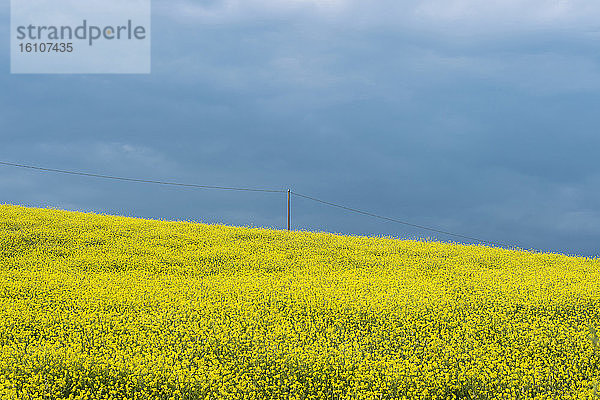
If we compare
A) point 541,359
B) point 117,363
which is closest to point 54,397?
point 117,363

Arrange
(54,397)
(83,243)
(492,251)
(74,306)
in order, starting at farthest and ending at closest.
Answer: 1. (492,251)
2. (83,243)
3. (74,306)
4. (54,397)

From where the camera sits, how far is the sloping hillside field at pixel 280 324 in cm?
914

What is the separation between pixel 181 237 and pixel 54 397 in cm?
1601

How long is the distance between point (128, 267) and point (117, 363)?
10.1m

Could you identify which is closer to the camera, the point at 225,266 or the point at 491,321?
the point at 491,321

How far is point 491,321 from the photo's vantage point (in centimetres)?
1279

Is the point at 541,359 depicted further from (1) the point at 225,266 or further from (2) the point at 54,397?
(1) the point at 225,266

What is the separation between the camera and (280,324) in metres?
12.1

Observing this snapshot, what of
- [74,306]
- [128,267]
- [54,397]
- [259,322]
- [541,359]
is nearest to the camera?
[54,397]

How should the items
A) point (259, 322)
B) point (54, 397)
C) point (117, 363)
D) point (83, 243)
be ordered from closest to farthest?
point (54, 397), point (117, 363), point (259, 322), point (83, 243)

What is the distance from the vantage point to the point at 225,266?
64.4 feet

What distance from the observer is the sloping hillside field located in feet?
30.0

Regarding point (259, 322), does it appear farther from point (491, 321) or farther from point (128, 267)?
point (128, 267)

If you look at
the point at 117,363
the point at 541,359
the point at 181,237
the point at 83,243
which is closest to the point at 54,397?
the point at 117,363
